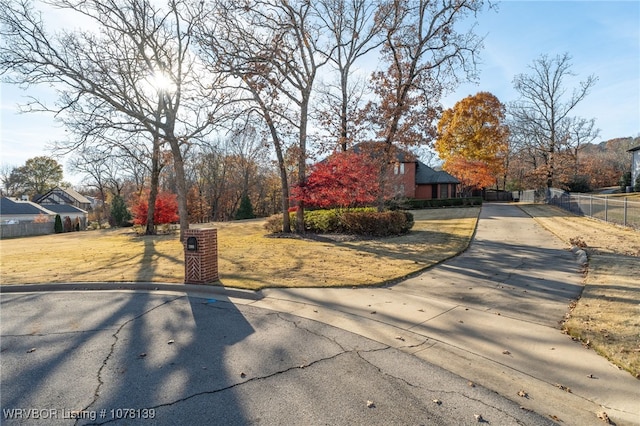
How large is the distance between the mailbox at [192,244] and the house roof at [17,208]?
54176 millimetres

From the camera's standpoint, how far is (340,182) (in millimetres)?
16453

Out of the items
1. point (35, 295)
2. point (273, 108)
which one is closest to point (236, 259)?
point (35, 295)

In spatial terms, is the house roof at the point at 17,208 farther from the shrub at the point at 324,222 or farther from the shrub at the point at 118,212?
the shrub at the point at 324,222

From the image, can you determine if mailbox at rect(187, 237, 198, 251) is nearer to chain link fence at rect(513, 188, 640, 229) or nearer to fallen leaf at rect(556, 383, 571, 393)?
fallen leaf at rect(556, 383, 571, 393)

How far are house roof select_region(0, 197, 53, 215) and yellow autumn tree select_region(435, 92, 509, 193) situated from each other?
56.0 meters

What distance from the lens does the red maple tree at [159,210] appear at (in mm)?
24891

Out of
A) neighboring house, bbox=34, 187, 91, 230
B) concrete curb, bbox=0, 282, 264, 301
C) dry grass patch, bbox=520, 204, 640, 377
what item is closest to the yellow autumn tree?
dry grass patch, bbox=520, 204, 640, 377

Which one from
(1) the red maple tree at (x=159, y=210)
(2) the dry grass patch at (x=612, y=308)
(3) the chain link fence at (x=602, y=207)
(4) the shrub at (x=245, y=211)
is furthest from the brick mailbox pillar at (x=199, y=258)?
(4) the shrub at (x=245, y=211)

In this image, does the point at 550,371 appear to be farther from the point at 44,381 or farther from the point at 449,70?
the point at 449,70

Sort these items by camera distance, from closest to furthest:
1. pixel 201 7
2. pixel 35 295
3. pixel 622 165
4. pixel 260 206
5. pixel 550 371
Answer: pixel 550 371, pixel 35 295, pixel 201 7, pixel 260 206, pixel 622 165

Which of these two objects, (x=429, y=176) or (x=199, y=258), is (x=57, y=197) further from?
(x=199, y=258)

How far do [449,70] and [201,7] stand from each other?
12.8 meters

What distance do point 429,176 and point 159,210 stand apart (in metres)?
29.1

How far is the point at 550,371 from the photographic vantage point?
395cm
